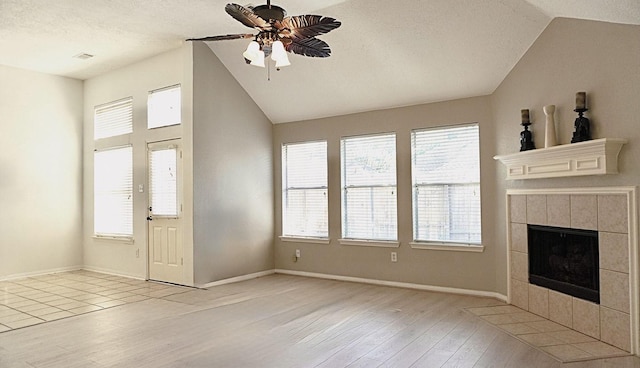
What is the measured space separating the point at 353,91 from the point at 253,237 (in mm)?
2705

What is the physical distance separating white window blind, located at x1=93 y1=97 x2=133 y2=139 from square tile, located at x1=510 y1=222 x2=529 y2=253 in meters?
5.73

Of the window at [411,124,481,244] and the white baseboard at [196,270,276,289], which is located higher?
the window at [411,124,481,244]

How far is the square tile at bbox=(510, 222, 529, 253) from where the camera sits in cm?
468

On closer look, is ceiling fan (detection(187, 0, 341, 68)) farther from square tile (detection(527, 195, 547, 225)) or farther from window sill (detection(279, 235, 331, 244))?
window sill (detection(279, 235, 331, 244))

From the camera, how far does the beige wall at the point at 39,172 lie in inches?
270

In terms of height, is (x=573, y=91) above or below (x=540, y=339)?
above

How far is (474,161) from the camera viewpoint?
542 centimetres

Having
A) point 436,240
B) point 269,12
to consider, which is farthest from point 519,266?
point 269,12

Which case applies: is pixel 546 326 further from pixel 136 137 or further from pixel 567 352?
pixel 136 137

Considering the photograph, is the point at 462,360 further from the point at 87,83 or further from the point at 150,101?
the point at 87,83

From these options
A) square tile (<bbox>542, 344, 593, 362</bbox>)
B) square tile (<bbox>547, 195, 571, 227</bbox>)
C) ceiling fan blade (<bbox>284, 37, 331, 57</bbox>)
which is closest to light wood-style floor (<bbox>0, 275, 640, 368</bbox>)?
square tile (<bbox>542, 344, 593, 362</bbox>)

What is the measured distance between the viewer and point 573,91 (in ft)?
13.3

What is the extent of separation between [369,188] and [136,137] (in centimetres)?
370

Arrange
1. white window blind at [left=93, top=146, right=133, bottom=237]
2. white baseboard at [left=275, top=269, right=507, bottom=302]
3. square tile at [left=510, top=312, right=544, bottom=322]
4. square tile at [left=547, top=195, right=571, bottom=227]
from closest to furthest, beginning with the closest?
square tile at [left=547, top=195, right=571, bottom=227], square tile at [left=510, top=312, right=544, bottom=322], white baseboard at [left=275, top=269, right=507, bottom=302], white window blind at [left=93, top=146, right=133, bottom=237]
